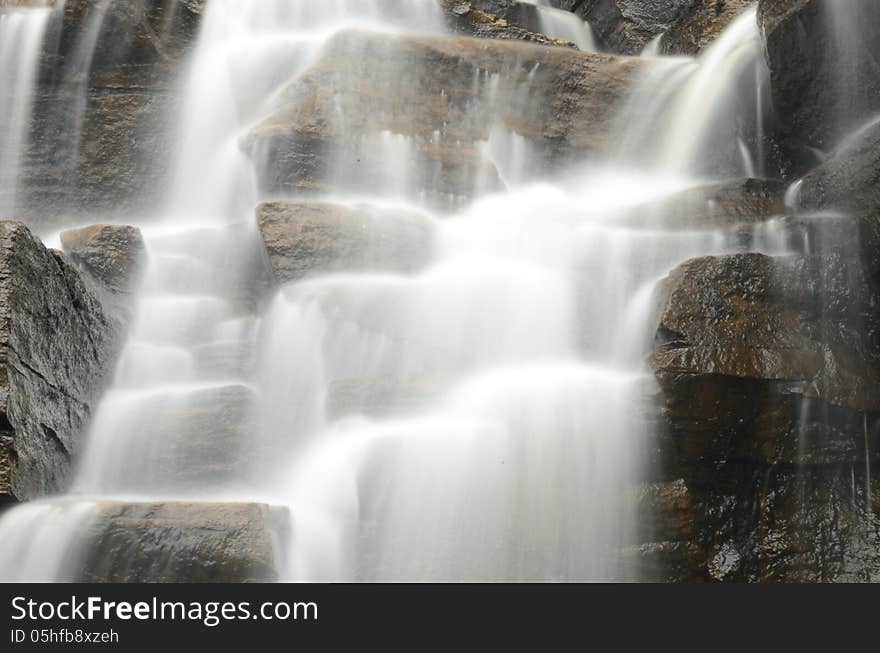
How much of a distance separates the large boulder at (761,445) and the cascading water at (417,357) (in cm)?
34

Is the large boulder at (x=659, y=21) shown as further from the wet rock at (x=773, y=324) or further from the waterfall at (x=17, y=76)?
the waterfall at (x=17, y=76)

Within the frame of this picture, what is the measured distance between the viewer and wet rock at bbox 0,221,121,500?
6680 millimetres

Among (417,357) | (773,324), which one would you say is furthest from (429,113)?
(773,324)

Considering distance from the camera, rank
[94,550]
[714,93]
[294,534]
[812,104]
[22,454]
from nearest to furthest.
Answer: [94,550] < [294,534] < [22,454] < [812,104] < [714,93]

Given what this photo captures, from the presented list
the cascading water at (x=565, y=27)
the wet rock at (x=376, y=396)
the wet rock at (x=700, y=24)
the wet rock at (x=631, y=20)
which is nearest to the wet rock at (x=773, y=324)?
the wet rock at (x=376, y=396)

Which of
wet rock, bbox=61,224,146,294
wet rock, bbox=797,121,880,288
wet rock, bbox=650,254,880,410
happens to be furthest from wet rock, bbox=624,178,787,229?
wet rock, bbox=61,224,146,294

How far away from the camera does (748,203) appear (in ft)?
31.0

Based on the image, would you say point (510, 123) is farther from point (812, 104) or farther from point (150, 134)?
point (150, 134)

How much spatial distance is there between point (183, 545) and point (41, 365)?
2344 millimetres

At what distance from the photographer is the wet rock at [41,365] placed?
6.68m

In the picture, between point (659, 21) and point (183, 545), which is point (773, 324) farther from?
point (659, 21)

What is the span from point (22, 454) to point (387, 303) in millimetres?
3471

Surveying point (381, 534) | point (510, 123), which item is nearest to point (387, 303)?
point (381, 534)

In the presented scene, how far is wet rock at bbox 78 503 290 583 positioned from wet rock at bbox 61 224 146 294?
4.43m
